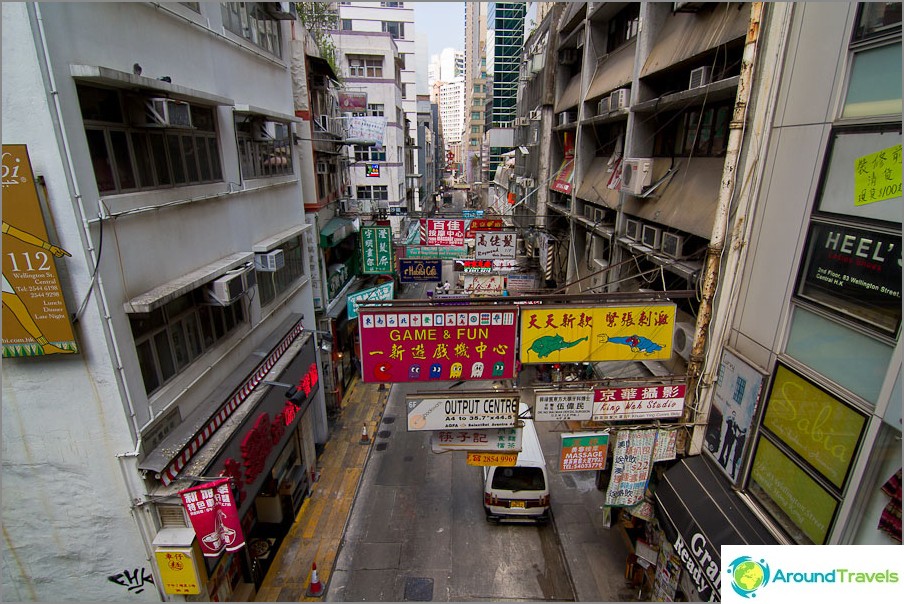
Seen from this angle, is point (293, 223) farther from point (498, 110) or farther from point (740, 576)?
point (498, 110)

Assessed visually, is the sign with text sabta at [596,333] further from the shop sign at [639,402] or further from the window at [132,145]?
the window at [132,145]

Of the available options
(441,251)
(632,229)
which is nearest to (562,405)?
(632,229)

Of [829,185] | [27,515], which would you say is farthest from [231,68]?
[829,185]

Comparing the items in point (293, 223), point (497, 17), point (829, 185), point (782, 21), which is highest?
point (497, 17)

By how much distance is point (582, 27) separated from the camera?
18.0 meters

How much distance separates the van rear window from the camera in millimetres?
12320

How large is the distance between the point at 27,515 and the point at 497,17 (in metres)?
66.3

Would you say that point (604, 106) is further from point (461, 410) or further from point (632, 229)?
point (461, 410)

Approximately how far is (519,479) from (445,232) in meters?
Result: 9.74

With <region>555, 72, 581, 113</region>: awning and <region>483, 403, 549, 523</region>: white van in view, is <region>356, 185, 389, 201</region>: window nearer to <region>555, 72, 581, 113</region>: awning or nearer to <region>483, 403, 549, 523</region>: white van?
<region>555, 72, 581, 113</region>: awning

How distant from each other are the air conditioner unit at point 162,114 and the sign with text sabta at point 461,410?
19.6 feet

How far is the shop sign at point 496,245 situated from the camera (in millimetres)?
17109

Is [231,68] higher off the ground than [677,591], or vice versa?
[231,68]

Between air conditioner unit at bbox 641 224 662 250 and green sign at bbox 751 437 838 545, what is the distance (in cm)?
529
